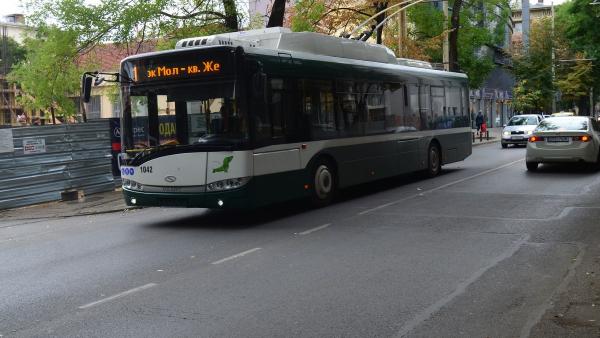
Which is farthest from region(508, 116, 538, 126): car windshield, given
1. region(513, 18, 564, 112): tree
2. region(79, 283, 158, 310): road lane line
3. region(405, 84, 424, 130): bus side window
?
region(79, 283, 158, 310): road lane line

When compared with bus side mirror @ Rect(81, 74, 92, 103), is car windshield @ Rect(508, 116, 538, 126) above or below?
below

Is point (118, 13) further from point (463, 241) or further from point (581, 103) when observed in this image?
point (581, 103)

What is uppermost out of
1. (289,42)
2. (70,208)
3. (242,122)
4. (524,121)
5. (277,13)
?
(277,13)

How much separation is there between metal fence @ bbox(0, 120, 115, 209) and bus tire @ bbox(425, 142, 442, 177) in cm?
882

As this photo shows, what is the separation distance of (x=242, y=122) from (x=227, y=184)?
3.42ft

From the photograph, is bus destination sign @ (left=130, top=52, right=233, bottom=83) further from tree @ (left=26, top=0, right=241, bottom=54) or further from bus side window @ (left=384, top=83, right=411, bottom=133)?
tree @ (left=26, top=0, right=241, bottom=54)

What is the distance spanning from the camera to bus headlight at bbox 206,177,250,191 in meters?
10.8

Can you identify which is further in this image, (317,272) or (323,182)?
(323,182)

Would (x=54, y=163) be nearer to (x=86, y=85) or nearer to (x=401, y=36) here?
(x=86, y=85)

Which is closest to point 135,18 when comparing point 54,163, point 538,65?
point 54,163

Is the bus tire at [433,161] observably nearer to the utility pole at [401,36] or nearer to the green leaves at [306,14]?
the green leaves at [306,14]

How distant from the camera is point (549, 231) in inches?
386

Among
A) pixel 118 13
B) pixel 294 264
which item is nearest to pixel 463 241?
pixel 294 264

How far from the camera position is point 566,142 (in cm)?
1845
